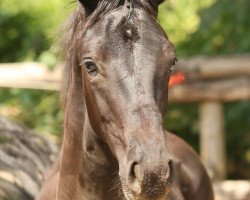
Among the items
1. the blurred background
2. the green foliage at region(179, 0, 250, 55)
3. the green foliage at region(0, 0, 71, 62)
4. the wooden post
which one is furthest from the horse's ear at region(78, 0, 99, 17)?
the green foliage at region(0, 0, 71, 62)

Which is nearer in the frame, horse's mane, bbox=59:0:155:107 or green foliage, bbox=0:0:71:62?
horse's mane, bbox=59:0:155:107

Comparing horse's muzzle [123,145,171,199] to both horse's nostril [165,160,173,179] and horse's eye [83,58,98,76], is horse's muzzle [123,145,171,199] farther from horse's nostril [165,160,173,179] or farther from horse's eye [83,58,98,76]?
horse's eye [83,58,98,76]

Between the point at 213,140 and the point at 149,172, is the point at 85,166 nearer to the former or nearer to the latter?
the point at 149,172

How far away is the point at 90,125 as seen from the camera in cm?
364

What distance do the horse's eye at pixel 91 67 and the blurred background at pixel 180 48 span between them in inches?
176

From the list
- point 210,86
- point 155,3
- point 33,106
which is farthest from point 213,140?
point 155,3

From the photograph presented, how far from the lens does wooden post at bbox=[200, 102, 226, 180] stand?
7.66 meters

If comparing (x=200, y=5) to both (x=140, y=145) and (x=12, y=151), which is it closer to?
(x=12, y=151)

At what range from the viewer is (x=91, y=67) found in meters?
3.45

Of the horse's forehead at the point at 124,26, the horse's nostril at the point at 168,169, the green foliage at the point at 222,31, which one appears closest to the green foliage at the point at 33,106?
the green foliage at the point at 222,31

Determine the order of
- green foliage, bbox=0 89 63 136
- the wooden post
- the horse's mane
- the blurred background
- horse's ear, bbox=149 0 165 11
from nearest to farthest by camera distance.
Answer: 1. the horse's mane
2. horse's ear, bbox=149 0 165 11
3. the wooden post
4. the blurred background
5. green foliage, bbox=0 89 63 136

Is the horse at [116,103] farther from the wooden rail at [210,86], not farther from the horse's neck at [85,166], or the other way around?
the wooden rail at [210,86]

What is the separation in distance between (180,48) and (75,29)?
19.6 feet

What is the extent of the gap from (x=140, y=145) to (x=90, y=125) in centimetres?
49
